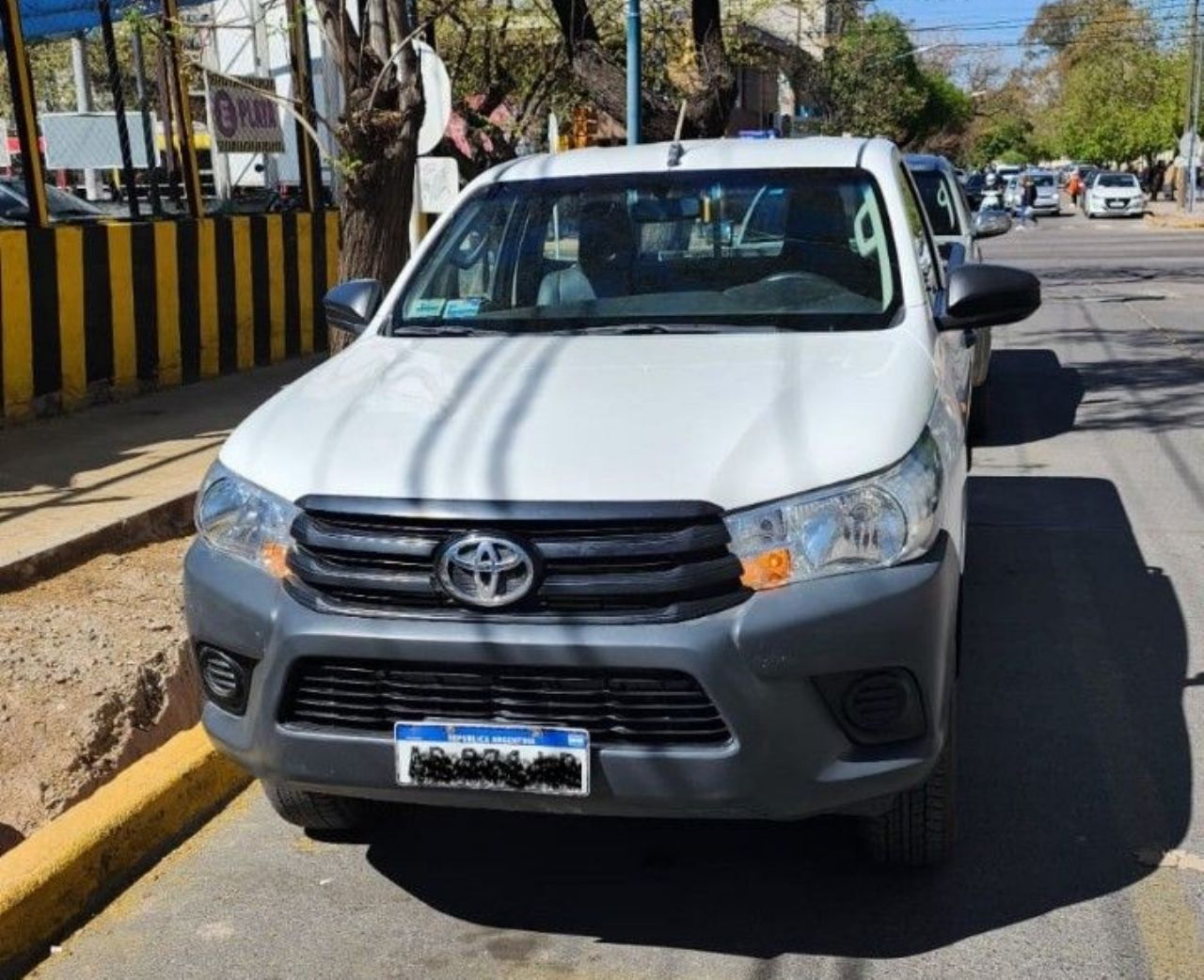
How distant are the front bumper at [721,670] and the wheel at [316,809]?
1.94 feet

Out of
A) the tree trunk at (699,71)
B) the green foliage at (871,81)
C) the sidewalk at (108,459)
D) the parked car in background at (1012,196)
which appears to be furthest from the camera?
the parked car in background at (1012,196)

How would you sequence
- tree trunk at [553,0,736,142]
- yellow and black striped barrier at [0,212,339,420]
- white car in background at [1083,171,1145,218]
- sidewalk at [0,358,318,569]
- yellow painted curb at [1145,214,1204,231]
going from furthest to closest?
white car in background at [1083,171,1145,218], yellow painted curb at [1145,214,1204,231], tree trunk at [553,0,736,142], yellow and black striped barrier at [0,212,339,420], sidewalk at [0,358,318,569]

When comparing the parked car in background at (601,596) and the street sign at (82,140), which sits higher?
the street sign at (82,140)

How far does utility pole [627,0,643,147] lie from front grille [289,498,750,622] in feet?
36.2

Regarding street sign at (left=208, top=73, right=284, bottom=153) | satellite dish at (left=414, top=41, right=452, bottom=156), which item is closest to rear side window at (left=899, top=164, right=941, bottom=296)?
satellite dish at (left=414, top=41, right=452, bottom=156)

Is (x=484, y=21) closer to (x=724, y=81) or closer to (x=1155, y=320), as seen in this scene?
(x=724, y=81)

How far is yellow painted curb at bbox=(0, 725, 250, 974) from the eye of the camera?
147 inches

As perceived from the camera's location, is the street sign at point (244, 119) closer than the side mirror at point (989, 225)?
No

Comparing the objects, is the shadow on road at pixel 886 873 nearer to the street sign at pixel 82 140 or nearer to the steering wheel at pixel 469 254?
the steering wheel at pixel 469 254

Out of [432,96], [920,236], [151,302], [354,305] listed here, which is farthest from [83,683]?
[151,302]

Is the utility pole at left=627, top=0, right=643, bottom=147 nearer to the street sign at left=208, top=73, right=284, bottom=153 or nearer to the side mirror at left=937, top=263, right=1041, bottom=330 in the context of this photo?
the street sign at left=208, top=73, right=284, bottom=153

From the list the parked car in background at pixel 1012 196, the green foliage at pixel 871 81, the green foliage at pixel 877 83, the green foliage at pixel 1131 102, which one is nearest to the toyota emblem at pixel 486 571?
the green foliage at pixel 877 83

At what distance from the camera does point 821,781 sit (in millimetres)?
3330

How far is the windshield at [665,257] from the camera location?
4715 mm
